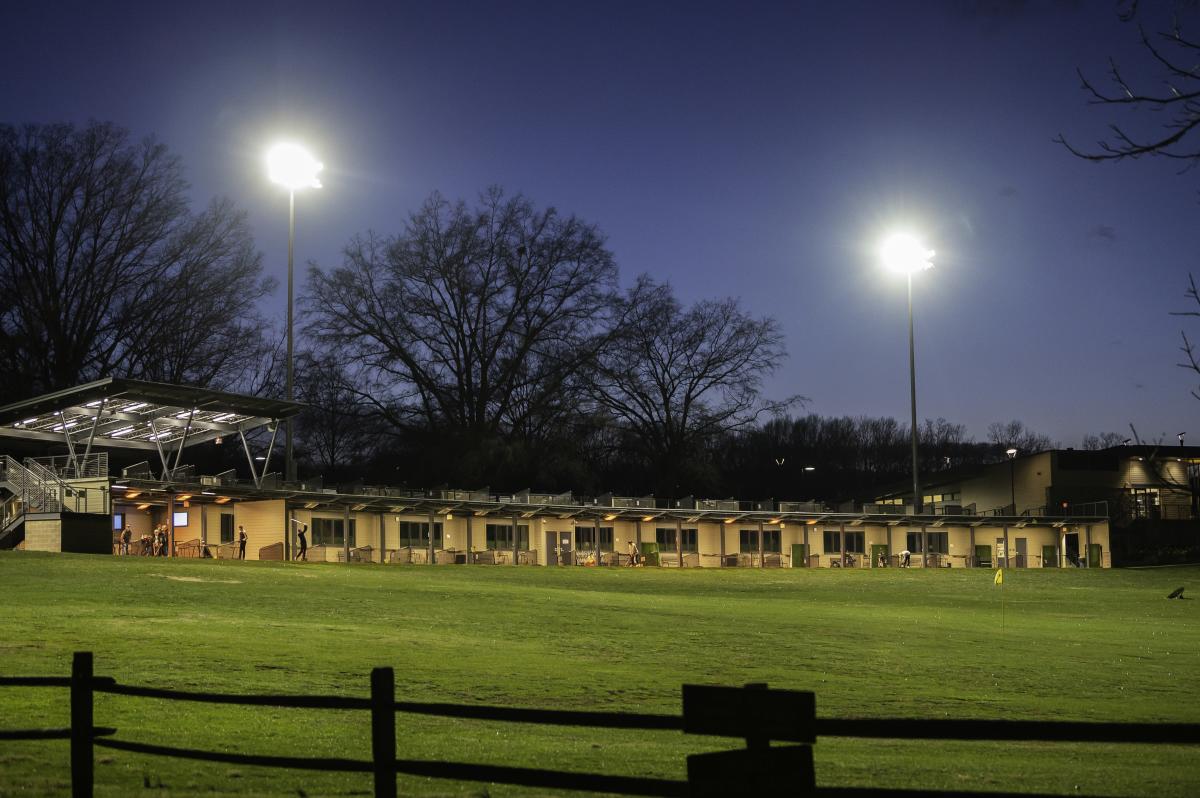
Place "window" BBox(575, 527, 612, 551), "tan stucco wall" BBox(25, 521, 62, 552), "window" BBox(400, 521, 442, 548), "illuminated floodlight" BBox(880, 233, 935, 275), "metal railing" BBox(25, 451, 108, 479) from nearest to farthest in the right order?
"tan stucco wall" BBox(25, 521, 62, 552), "metal railing" BBox(25, 451, 108, 479), "window" BBox(400, 521, 442, 548), "window" BBox(575, 527, 612, 551), "illuminated floodlight" BBox(880, 233, 935, 275)

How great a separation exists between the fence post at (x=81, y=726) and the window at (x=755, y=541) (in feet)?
186

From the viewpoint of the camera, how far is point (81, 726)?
24.3 feet

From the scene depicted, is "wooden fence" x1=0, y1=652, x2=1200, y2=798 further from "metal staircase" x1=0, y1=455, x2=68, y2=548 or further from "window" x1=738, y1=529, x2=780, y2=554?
"window" x1=738, y1=529, x2=780, y2=554

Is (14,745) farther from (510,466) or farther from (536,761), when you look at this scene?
(510,466)

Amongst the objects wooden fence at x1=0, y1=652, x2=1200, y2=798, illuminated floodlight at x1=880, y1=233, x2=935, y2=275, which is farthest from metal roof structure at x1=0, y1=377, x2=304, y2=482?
wooden fence at x1=0, y1=652, x2=1200, y2=798

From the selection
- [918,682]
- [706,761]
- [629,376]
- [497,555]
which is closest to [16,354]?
[497,555]

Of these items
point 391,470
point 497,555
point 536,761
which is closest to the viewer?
point 536,761

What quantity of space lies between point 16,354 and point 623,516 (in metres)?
27.1

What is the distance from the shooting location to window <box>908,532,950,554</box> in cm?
6775

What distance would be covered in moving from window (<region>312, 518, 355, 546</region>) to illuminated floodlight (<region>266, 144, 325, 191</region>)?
13.1 metres

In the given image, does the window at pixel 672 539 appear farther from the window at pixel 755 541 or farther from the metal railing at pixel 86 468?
the metal railing at pixel 86 468

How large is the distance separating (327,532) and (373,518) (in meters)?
2.95

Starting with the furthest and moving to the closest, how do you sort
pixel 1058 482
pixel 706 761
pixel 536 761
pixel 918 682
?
pixel 1058 482 < pixel 918 682 < pixel 536 761 < pixel 706 761

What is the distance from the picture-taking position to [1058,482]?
8019 centimetres
